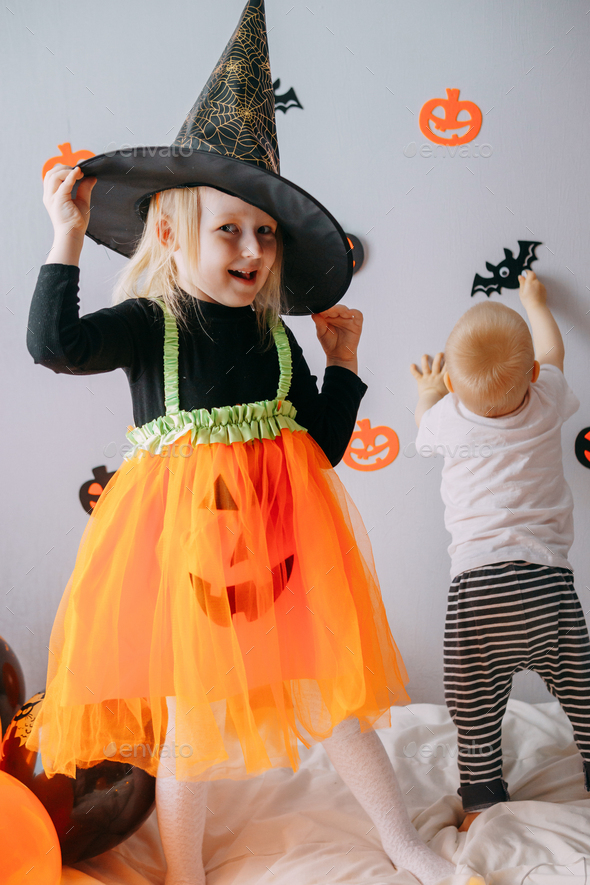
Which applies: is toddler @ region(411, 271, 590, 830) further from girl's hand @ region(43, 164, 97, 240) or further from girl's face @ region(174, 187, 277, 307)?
girl's hand @ region(43, 164, 97, 240)

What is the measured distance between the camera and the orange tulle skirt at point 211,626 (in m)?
0.80

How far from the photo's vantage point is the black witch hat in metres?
0.82

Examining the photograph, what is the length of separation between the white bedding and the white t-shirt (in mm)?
370

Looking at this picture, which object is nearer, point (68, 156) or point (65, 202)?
point (65, 202)

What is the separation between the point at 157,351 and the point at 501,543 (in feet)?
2.22

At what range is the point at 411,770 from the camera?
1194mm

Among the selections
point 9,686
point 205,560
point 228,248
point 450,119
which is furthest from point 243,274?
point 9,686

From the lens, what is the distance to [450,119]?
1.30 metres

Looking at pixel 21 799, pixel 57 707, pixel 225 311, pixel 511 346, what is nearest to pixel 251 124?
pixel 225 311

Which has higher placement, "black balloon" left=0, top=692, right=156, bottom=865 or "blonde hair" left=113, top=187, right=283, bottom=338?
"blonde hair" left=113, top=187, right=283, bottom=338

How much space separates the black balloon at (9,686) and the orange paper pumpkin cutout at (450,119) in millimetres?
1281

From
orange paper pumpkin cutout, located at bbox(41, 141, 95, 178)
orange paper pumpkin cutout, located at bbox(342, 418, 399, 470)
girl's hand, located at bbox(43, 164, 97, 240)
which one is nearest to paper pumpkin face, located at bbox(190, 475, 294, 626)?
girl's hand, located at bbox(43, 164, 97, 240)

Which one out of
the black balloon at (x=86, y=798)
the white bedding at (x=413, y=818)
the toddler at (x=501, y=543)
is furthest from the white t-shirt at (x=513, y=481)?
the black balloon at (x=86, y=798)

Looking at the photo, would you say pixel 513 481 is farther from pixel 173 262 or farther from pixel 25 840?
pixel 25 840
